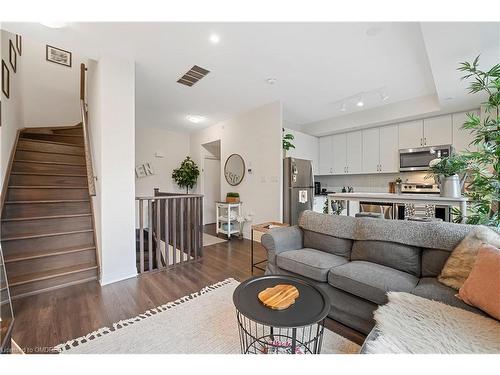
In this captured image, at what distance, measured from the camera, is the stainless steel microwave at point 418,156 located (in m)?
3.64

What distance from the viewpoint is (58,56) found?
14.4 feet

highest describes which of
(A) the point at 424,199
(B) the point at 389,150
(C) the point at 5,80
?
(C) the point at 5,80

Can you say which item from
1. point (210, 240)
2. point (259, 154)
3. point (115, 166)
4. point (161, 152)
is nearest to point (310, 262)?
point (115, 166)

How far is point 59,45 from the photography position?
2.38 meters

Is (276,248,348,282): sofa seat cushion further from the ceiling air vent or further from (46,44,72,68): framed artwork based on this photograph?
(46,44,72,68): framed artwork

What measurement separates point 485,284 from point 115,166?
3.23 m

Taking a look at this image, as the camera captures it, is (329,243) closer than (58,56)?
Yes

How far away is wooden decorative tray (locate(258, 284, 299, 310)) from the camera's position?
3.85 ft

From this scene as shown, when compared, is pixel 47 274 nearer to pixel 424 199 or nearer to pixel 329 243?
pixel 329 243

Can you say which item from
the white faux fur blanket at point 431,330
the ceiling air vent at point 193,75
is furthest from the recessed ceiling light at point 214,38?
the white faux fur blanket at point 431,330

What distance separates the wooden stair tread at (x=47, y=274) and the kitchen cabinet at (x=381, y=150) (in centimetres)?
497

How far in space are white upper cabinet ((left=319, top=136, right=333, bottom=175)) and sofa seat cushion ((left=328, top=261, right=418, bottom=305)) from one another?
3.62 meters

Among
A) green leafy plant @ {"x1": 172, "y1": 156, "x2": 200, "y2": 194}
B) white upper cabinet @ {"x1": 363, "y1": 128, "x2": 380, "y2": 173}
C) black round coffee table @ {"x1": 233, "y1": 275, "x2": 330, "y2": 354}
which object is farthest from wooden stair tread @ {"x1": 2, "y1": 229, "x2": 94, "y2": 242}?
white upper cabinet @ {"x1": 363, "y1": 128, "x2": 380, "y2": 173}

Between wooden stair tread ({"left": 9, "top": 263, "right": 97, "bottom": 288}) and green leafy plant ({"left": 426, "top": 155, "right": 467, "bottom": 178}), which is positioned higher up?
green leafy plant ({"left": 426, "top": 155, "right": 467, "bottom": 178})
